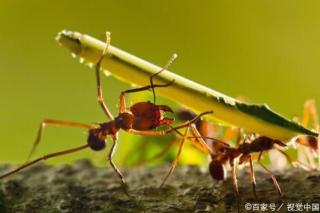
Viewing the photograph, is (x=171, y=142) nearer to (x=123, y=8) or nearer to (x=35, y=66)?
(x=123, y=8)

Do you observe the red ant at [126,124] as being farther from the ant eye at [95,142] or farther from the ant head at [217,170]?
the ant head at [217,170]

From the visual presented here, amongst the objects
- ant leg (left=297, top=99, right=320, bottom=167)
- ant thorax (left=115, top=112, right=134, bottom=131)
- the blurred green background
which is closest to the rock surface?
ant thorax (left=115, top=112, right=134, bottom=131)

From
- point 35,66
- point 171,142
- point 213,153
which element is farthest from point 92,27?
point 213,153

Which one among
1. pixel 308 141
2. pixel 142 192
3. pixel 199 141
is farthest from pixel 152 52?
pixel 142 192

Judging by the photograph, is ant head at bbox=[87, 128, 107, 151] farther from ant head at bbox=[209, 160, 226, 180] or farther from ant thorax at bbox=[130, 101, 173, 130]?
ant head at bbox=[209, 160, 226, 180]

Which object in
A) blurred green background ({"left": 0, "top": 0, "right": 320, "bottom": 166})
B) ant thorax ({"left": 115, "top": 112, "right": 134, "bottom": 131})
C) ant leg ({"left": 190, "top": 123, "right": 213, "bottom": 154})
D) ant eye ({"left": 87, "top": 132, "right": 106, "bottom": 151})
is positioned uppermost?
blurred green background ({"left": 0, "top": 0, "right": 320, "bottom": 166})

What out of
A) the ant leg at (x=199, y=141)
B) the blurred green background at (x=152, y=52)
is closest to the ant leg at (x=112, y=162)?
the ant leg at (x=199, y=141)

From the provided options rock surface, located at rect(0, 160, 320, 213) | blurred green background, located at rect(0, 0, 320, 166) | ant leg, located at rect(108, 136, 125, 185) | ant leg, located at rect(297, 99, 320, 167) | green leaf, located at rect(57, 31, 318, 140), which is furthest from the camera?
blurred green background, located at rect(0, 0, 320, 166)
